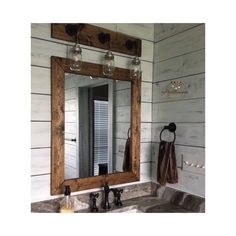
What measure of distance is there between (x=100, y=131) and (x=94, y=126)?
0.04 m

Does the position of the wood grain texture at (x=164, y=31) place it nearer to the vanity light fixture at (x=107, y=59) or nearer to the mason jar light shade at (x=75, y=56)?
the vanity light fixture at (x=107, y=59)

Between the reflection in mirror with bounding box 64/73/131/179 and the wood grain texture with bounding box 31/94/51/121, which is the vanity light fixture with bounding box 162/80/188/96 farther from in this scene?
the wood grain texture with bounding box 31/94/51/121

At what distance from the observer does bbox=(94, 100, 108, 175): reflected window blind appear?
1.04 m

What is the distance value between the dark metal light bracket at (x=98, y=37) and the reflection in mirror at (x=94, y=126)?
17 cm

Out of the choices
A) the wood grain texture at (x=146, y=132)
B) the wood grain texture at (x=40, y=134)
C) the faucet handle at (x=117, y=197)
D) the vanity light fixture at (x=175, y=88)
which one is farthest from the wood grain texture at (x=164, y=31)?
the faucet handle at (x=117, y=197)

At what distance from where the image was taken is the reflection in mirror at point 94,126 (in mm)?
984

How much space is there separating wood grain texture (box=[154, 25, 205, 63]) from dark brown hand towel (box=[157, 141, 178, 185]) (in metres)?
0.46

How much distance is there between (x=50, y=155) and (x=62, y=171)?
0.09 meters

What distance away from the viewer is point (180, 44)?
113 centimetres

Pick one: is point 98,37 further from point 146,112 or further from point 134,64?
point 146,112

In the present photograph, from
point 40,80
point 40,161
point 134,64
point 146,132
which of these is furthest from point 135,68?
point 40,161
